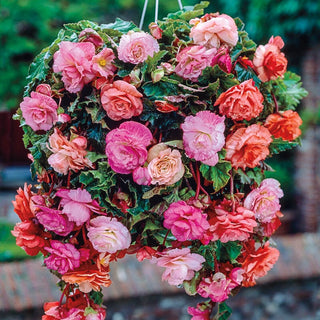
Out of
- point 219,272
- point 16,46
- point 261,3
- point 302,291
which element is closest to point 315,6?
point 261,3

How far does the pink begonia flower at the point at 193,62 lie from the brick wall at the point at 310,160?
3.19 metres

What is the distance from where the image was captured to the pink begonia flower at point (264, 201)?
1.18 m

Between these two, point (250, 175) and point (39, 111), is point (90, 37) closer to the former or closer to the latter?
point (39, 111)

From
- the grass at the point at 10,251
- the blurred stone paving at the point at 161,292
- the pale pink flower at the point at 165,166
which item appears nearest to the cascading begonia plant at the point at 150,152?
the pale pink flower at the point at 165,166

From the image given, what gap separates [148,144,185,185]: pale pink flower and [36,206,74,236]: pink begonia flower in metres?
0.22

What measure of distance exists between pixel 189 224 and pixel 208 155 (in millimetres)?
142

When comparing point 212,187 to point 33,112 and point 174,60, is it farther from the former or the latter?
point 33,112

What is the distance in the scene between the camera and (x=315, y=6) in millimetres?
3850

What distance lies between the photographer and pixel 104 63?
1113 millimetres

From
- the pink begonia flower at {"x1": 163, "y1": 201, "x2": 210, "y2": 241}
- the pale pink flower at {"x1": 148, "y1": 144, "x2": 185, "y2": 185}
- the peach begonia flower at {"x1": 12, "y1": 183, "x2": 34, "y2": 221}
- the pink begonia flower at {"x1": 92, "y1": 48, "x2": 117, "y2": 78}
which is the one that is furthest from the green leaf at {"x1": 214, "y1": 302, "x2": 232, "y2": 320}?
the pink begonia flower at {"x1": 92, "y1": 48, "x2": 117, "y2": 78}

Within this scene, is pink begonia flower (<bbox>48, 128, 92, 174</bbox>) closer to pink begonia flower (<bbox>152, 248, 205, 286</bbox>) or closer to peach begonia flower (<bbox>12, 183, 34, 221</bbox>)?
peach begonia flower (<bbox>12, 183, 34, 221</bbox>)

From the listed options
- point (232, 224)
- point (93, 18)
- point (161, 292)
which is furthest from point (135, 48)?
point (93, 18)

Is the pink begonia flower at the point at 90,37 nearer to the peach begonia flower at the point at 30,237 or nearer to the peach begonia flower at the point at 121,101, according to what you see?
the peach begonia flower at the point at 121,101

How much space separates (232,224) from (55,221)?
367 mm
